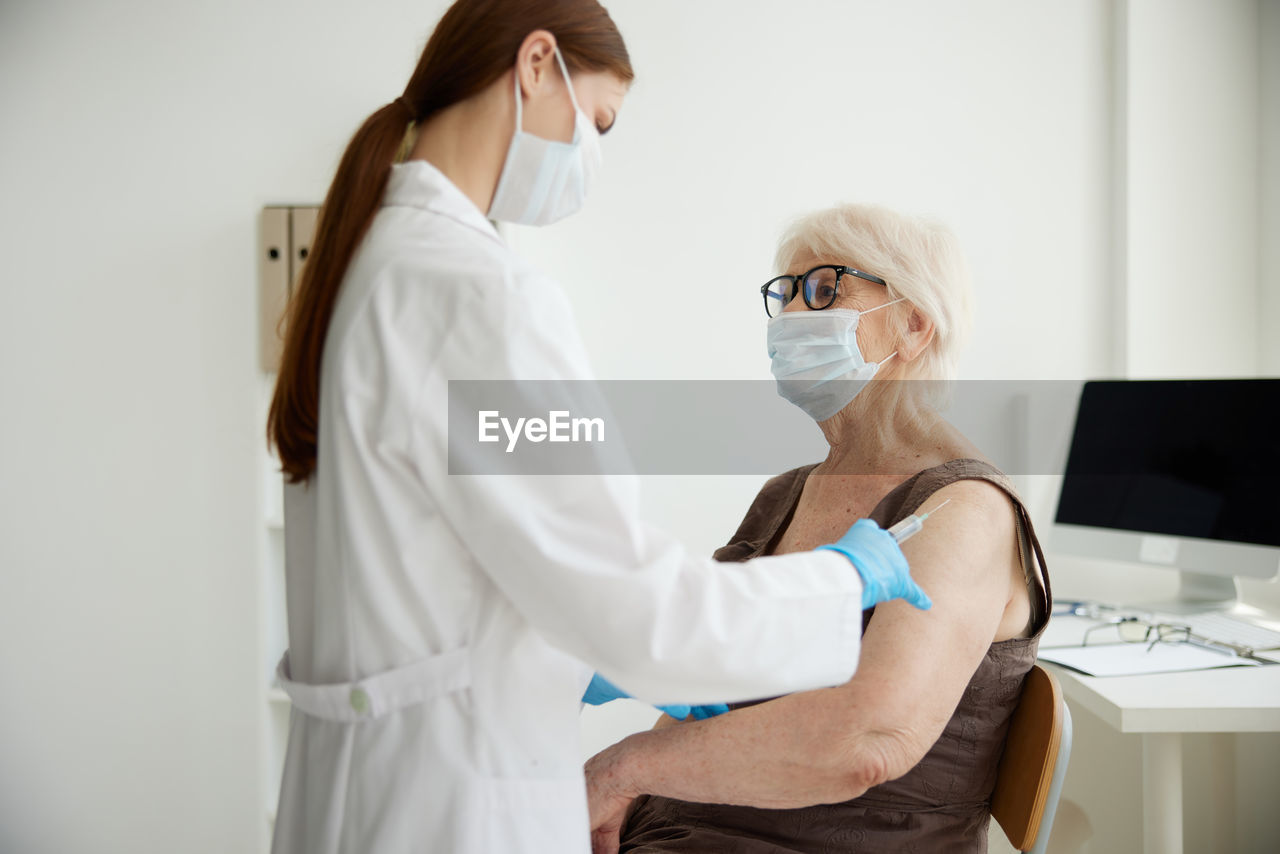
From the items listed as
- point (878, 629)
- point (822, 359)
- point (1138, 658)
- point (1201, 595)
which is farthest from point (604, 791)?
point (1201, 595)

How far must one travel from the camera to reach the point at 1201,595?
204 centimetres

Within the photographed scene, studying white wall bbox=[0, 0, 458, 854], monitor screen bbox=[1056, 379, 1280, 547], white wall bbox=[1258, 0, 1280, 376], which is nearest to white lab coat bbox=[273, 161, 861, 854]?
monitor screen bbox=[1056, 379, 1280, 547]

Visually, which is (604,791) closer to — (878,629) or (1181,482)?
(878,629)

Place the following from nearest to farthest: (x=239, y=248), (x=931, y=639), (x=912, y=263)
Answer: (x=931, y=639) < (x=912, y=263) < (x=239, y=248)

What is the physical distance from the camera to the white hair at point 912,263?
1.29 meters

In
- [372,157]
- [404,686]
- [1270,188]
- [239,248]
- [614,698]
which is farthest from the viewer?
[239,248]

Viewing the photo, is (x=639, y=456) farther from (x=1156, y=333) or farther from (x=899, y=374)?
(x=1156, y=333)

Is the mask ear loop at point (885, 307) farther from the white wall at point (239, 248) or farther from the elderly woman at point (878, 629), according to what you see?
the white wall at point (239, 248)

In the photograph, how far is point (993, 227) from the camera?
2.36 metres

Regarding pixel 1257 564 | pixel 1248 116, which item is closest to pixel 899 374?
pixel 1257 564

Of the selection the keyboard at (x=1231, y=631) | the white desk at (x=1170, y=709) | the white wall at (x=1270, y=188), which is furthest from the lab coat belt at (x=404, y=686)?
the white wall at (x=1270, y=188)

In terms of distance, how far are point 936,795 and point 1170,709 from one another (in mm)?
629

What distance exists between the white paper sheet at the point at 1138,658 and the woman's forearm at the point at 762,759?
901mm

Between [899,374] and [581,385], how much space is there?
0.75 metres
